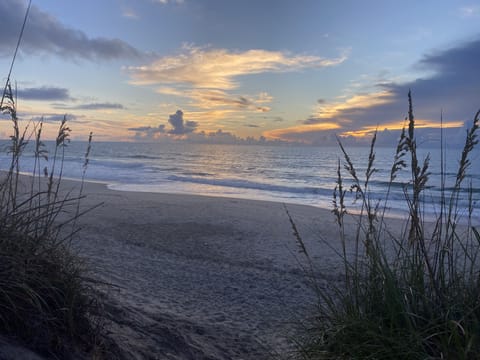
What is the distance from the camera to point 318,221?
41.9 feet

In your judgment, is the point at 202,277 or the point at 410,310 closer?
the point at 410,310

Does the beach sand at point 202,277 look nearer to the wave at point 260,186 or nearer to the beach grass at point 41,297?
the beach grass at point 41,297

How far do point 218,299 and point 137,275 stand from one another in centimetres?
139

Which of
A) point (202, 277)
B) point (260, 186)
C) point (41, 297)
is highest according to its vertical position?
point (41, 297)

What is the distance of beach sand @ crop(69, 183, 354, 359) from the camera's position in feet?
12.2

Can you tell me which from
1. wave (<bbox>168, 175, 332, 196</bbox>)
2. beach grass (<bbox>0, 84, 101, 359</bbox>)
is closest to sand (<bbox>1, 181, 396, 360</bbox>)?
beach grass (<bbox>0, 84, 101, 359</bbox>)

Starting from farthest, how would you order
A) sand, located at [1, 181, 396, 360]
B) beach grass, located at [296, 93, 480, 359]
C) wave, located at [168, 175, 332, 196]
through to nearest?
wave, located at [168, 175, 332, 196], sand, located at [1, 181, 396, 360], beach grass, located at [296, 93, 480, 359]

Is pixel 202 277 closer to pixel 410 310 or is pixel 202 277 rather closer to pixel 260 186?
pixel 410 310

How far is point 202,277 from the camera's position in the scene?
6426 mm

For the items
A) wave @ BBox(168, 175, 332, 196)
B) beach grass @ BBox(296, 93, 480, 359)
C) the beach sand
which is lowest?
the beach sand

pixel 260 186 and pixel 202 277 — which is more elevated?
pixel 260 186

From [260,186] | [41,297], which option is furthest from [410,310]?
[260,186]

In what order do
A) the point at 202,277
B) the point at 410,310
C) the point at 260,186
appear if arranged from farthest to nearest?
the point at 260,186 < the point at 202,277 < the point at 410,310

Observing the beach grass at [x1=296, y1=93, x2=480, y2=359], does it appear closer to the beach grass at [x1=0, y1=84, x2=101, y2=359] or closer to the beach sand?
the beach sand
